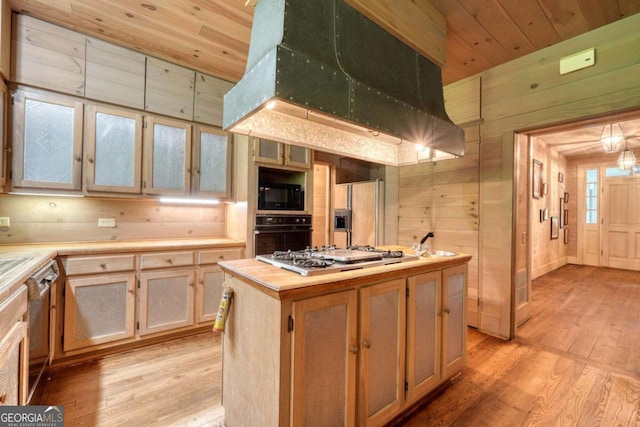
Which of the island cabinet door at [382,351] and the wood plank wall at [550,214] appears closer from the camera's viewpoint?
the island cabinet door at [382,351]

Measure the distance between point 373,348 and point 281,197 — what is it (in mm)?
2151

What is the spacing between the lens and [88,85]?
2.50m

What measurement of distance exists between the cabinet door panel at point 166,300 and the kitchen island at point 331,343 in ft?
4.47

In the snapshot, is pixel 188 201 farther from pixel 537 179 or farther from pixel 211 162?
pixel 537 179

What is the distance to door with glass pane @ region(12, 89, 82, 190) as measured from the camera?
7.29ft

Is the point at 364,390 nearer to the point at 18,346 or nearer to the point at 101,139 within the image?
the point at 18,346

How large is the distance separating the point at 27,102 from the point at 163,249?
158 cm

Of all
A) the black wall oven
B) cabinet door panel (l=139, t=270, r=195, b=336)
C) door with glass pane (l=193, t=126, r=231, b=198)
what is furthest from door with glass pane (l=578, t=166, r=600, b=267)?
cabinet door panel (l=139, t=270, r=195, b=336)

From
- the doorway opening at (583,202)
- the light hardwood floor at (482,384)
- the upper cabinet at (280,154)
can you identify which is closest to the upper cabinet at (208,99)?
the upper cabinet at (280,154)

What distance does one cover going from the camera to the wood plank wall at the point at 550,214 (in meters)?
5.29

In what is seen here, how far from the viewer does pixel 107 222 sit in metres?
2.82

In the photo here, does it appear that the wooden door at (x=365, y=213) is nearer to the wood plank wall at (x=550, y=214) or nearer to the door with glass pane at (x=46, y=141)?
the wood plank wall at (x=550, y=214)

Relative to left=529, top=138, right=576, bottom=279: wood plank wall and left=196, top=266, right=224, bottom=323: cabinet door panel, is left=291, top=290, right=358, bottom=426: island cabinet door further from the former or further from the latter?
left=529, top=138, right=576, bottom=279: wood plank wall

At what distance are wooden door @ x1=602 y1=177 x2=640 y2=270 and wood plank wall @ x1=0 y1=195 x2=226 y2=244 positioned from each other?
8.32 meters
